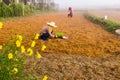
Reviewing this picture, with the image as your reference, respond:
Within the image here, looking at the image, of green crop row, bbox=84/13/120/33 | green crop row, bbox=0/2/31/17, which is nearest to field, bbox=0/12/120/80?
green crop row, bbox=84/13/120/33

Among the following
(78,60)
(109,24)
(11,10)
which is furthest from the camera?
(11,10)

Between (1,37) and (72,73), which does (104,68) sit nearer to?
(72,73)

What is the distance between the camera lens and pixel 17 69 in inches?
182

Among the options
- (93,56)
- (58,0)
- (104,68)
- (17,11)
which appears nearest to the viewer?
(104,68)

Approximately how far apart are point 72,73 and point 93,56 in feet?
6.82

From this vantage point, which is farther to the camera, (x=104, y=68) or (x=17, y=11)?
(x=17, y=11)

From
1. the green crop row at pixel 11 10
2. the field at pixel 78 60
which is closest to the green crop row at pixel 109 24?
the field at pixel 78 60

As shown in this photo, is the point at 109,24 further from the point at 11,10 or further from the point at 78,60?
the point at 78,60

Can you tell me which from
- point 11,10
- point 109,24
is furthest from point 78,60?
point 11,10

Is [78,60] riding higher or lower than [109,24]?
higher

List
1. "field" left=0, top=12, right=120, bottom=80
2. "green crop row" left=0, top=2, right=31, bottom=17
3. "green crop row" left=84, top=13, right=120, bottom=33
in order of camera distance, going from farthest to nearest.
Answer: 1. "green crop row" left=0, top=2, right=31, bottom=17
2. "green crop row" left=84, top=13, right=120, bottom=33
3. "field" left=0, top=12, right=120, bottom=80

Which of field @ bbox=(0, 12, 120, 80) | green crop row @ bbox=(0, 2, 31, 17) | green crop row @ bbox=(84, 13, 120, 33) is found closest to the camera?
field @ bbox=(0, 12, 120, 80)

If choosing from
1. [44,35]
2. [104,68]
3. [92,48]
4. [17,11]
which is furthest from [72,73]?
[17,11]

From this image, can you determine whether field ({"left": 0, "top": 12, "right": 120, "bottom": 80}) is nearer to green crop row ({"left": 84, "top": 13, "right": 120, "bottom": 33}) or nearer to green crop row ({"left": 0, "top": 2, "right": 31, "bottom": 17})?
green crop row ({"left": 84, "top": 13, "right": 120, "bottom": 33})
